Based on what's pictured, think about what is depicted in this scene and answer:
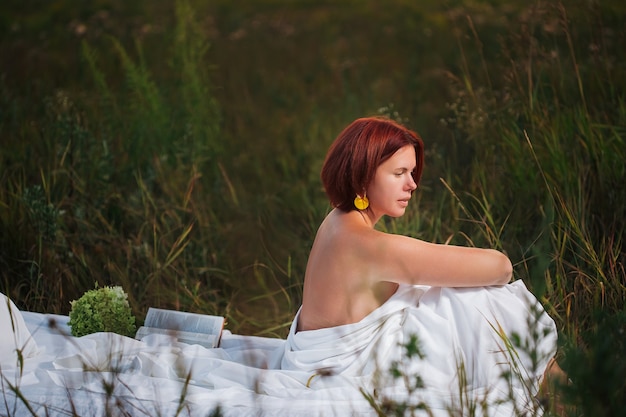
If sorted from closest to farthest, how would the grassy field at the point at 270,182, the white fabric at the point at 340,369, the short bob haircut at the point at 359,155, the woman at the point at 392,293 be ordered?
the white fabric at the point at 340,369, the woman at the point at 392,293, the short bob haircut at the point at 359,155, the grassy field at the point at 270,182

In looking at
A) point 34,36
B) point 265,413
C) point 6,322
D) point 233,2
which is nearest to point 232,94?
point 34,36

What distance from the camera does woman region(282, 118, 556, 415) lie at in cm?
263

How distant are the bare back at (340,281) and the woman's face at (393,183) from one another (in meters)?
0.08

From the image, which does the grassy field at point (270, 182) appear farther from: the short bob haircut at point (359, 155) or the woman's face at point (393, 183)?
the short bob haircut at point (359, 155)

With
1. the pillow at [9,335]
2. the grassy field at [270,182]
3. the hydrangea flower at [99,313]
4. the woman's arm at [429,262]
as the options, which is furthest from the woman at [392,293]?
the pillow at [9,335]

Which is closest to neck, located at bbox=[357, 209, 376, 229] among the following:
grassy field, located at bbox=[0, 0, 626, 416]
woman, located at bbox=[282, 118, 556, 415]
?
woman, located at bbox=[282, 118, 556, 415]

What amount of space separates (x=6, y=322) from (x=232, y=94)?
5.25 m

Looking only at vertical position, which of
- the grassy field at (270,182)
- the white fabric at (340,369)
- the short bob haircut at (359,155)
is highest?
the short bob haircut at (359,155)

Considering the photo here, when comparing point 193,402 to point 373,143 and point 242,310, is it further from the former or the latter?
point 242,310

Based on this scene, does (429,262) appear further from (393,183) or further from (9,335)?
(9,335)

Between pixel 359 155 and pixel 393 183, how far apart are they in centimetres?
14

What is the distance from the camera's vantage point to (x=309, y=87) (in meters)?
8.28

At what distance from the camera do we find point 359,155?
2.77 metres

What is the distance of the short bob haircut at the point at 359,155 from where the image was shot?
9.08 feet
